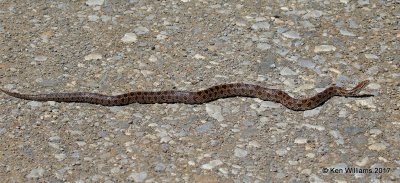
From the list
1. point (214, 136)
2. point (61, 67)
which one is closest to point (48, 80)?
point (61, 67)

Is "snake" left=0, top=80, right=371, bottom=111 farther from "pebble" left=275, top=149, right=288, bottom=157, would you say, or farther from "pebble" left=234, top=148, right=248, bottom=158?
"pebble" left=234, top=148, right=248, bottom=158

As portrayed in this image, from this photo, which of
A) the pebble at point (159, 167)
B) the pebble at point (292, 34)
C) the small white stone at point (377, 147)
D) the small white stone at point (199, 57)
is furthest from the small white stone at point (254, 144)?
the pebble at point (292, 34)

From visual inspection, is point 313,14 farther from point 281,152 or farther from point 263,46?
point 281,152

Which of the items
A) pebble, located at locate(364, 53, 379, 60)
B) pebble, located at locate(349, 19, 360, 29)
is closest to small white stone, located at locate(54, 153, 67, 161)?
pebble, located at locate(364, 53, 379, 60)

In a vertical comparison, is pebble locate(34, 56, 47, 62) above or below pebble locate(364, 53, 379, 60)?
below

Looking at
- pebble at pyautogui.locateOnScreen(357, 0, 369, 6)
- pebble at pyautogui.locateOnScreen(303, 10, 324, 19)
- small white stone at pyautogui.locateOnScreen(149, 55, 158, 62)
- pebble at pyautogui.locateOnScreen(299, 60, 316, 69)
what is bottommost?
small white stone at pyautogui.locateOnScreen(149, 55, 158, 62)

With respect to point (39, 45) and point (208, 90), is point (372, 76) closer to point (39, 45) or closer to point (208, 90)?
point (208, 90)

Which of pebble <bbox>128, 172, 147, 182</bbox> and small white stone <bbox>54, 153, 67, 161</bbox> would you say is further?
small white stone <bbox>54, 153, 67, 161</bbox>

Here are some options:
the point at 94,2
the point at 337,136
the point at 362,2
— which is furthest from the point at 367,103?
the point at 94,2
